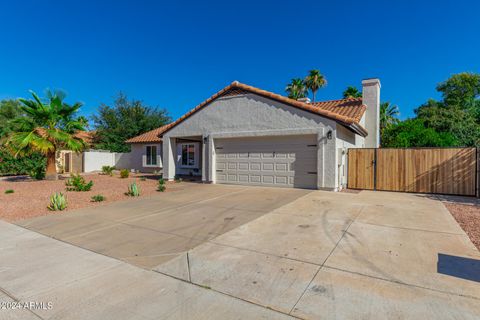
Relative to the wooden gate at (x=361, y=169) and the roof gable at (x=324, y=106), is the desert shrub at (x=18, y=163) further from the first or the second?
the wooden gate at (x=361, y=169)

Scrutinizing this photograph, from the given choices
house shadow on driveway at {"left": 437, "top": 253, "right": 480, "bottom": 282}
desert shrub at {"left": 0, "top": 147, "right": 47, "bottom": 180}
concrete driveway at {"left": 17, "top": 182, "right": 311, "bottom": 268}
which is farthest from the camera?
desert shrub at {"left": 0, "top": 147, "right": 47, "bottom": 180}

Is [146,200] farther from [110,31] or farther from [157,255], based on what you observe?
[110,31]

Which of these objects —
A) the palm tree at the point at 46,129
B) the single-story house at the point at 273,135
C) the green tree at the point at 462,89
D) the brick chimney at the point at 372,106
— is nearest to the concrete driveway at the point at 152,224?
the single-story house at the point at 273,135

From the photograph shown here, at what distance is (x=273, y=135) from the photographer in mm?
11984

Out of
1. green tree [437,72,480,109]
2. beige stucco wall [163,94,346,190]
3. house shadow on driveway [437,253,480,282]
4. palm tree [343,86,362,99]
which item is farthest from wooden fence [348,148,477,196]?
green tree [437,72,480,109]

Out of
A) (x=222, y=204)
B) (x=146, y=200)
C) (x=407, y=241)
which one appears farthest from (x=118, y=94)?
(x=407, y=241)

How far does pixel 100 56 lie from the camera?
2353 centimetres

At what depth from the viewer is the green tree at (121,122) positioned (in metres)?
27.0

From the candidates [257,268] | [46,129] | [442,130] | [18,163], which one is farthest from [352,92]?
[18,163]

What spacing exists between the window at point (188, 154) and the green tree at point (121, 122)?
10.7 meters

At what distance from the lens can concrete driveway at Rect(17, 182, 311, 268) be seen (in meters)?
4.50

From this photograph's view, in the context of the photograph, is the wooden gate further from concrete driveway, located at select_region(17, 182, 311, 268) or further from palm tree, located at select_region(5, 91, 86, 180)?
palm tree, located at select_region(5, 91, 86, 180)

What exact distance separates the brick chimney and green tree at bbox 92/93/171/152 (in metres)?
22.9

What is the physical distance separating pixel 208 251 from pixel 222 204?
3.88 metres
